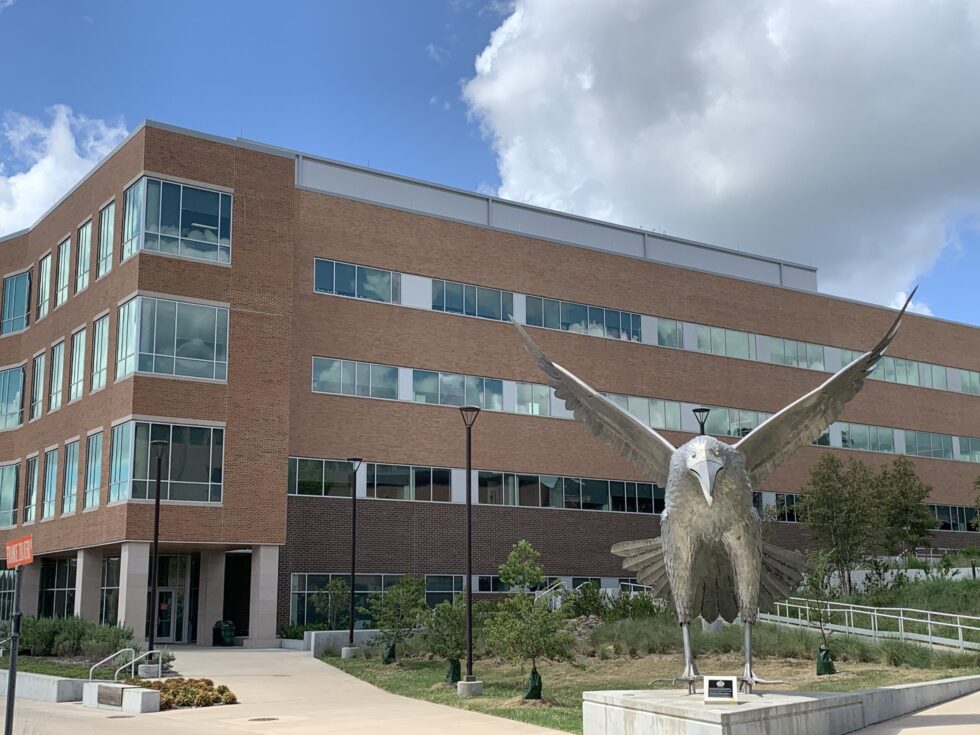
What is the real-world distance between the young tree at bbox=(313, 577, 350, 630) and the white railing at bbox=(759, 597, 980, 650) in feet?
43.4

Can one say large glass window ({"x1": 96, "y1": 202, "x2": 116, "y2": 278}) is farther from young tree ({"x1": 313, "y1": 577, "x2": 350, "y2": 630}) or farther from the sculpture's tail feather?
the sculpture's tail feather

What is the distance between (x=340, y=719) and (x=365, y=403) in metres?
20.9

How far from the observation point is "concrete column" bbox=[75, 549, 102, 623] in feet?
111

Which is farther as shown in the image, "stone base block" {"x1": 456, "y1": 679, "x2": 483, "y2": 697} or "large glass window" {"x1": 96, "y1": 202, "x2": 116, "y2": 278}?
"large glass window" {"x1": 96, "y1": 202, "x2": 116, "y2": 278}

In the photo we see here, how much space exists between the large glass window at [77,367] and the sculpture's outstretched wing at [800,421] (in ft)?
91.7

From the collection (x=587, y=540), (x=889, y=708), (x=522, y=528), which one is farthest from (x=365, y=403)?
(x=889, y=708)

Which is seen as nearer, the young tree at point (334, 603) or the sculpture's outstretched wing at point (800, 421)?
the sculpture's outstretched wing at point (800, 421)

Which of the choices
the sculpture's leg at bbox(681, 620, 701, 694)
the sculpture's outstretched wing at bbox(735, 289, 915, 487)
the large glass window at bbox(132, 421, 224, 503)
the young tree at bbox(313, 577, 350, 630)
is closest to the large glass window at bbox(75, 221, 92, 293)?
the large glass window at bbox(132, 421, 224, 503)

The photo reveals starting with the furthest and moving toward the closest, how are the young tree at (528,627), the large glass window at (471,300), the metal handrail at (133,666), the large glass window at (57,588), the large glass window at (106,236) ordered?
the large glass window at (471,300), the large glass window at (57,588), the large glass window at (106,236), the metal handrail at (133,666), the young tree at (528,627)

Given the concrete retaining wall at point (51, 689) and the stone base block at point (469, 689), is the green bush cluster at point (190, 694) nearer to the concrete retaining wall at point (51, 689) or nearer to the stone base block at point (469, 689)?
the concrete retaining wall at point (51, 689)

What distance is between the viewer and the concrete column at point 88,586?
33.9 m

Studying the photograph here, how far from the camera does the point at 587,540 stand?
137ft

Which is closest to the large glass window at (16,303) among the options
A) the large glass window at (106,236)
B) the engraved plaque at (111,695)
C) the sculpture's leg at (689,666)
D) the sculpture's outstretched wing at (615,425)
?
the large glass window at (106,236)

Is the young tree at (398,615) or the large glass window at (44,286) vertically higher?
the large glass window at (44,286)
